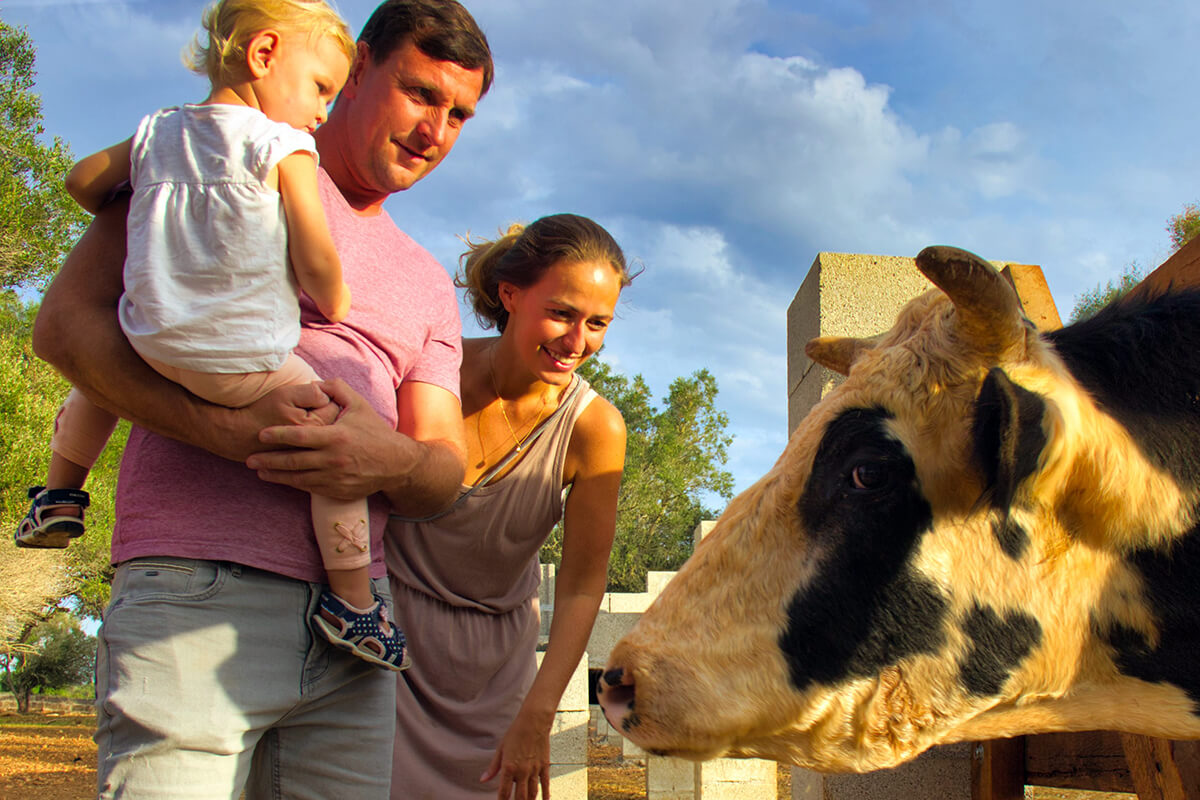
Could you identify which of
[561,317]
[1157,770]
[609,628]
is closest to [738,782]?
[609,628]

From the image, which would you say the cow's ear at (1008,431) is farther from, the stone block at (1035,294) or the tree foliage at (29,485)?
the tree foliage at (29,485)

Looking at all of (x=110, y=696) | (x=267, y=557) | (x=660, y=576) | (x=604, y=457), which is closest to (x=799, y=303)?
(x=604, y=457)

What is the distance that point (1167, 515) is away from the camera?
1.64 meters

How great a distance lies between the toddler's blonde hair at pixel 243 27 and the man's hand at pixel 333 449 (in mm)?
809

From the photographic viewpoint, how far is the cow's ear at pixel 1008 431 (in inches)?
60.2

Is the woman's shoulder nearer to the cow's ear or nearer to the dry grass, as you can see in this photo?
the cow's ear

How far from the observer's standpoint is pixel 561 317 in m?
2.89

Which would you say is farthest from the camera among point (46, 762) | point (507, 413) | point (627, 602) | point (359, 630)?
point (46, 762)

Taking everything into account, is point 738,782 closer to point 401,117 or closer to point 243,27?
point 401,117

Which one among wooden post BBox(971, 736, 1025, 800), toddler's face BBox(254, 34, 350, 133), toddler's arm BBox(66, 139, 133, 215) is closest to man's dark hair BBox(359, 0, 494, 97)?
toddler's face BBox(254, 34, 350, 133)

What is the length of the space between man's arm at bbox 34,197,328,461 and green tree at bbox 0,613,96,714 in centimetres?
3253

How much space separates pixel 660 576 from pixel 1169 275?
847cm

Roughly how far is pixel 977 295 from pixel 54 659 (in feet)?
120

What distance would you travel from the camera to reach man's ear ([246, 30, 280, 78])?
1.99 meters
